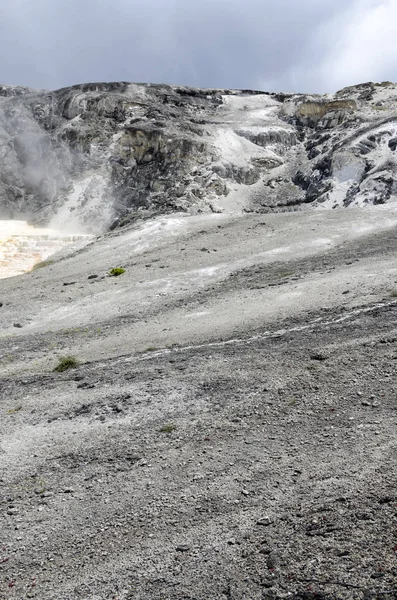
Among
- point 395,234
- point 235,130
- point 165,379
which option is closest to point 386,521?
point 165,379

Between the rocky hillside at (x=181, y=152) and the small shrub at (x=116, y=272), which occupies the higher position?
the rocky hillside at (x=181, y=152)

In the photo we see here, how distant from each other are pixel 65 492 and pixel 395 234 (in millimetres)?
24166

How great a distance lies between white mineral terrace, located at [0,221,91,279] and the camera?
43.9 m

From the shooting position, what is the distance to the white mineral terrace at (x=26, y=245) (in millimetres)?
43875

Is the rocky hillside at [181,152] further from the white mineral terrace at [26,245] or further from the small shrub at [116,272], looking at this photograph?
the small shrub at [116,272]

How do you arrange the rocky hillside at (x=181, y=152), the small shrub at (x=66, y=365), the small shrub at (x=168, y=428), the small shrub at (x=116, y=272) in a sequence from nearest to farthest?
the small shrub at (x=168, y=428) < the small shrub at (x=66, y=365) < the small shrub at (x=116, y=272) < the rocky hillside at (x=181, y=152)

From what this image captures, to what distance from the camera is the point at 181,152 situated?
59.6 m

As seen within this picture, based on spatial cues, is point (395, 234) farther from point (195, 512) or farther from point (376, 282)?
point (195, 512)

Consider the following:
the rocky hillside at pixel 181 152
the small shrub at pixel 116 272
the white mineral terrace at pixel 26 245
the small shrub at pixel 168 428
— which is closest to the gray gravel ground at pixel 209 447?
the small shrub at pixel 168 428

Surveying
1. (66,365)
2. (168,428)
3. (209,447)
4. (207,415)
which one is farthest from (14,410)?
(209,447)

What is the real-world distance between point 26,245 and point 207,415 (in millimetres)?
40641

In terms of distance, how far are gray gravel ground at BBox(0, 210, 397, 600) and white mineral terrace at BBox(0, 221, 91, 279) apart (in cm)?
2180

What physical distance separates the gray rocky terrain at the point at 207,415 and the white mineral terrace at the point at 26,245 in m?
9.02

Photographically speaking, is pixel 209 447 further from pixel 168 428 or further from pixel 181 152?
pixel 181 152
